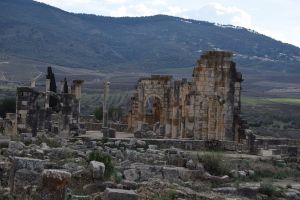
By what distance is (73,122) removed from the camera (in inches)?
1229

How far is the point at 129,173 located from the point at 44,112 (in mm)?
12792

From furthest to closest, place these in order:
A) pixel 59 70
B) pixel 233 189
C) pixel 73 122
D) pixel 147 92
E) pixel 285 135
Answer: pixel 59 70, pixel 285 135, pixel 147 92, pixel 73 122, pixel 233 189

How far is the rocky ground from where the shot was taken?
43.0ft

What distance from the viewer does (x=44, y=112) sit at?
29.9 metres

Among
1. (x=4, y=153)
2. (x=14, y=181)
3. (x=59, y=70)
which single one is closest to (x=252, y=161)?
(x=4, y=153)

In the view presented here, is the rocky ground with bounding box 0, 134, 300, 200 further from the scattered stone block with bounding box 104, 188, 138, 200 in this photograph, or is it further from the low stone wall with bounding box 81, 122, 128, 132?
the low stone wall with bounding box 81, 122, 128, 132

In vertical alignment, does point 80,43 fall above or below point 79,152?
above

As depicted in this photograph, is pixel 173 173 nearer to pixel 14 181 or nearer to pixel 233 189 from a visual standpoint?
pixel 233 189

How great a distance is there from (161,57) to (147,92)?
143 metres

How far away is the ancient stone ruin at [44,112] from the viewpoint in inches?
1101

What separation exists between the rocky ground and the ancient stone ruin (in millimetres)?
4274

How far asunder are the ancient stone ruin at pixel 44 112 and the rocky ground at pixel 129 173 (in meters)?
4.27

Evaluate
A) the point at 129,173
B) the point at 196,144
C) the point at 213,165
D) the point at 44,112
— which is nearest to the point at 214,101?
the point at 196,144

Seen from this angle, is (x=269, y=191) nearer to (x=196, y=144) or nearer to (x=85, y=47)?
(x=196, y=144)
